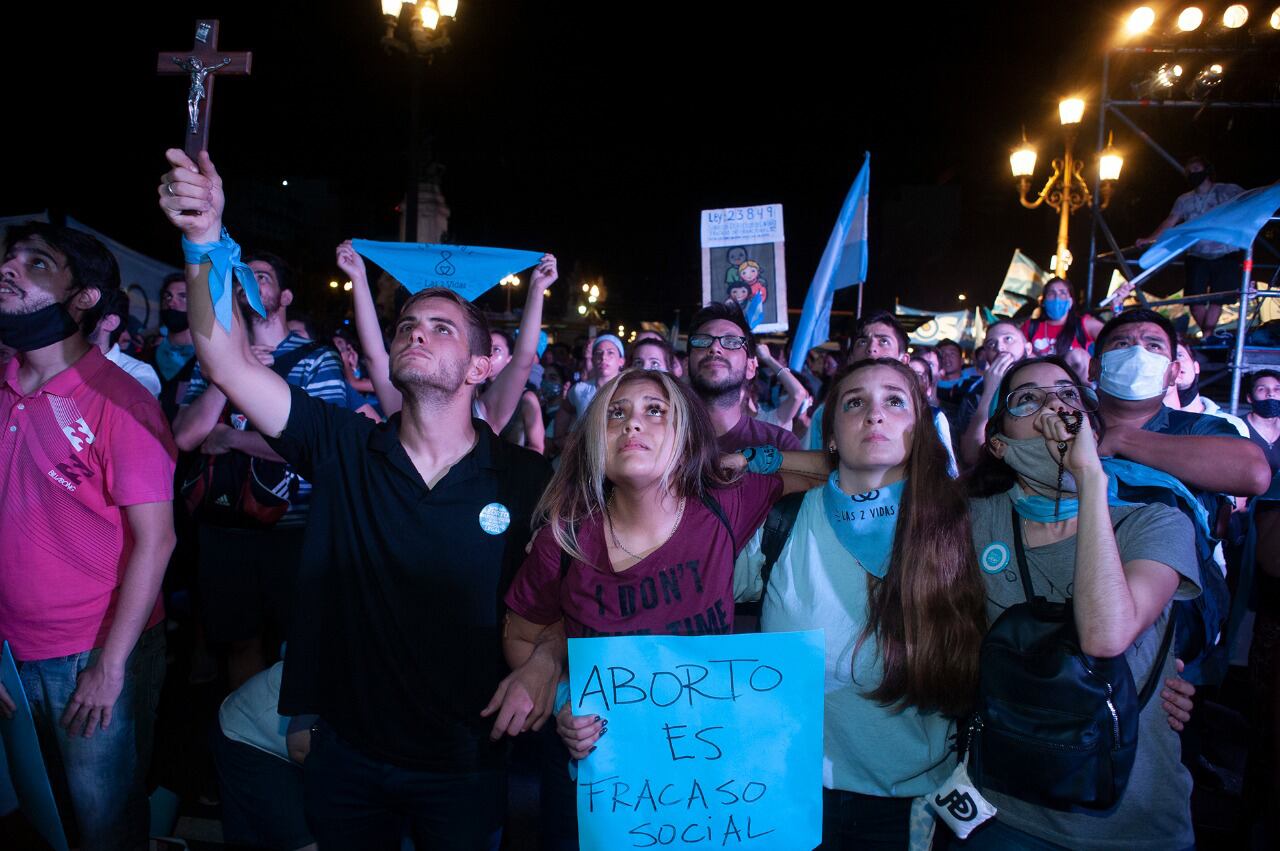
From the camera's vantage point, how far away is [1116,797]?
5.44ft

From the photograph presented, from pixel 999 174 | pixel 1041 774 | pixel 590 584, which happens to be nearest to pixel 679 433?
pixel 590 584

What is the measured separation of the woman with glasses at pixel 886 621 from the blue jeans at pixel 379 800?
110cm

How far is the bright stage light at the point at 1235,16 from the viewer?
883 centimetres

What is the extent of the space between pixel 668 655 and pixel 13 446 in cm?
243

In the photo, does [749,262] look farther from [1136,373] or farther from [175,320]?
[175,320]

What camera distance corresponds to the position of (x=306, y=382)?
3561 millimetres

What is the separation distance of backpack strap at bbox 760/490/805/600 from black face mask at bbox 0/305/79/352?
2.60 m

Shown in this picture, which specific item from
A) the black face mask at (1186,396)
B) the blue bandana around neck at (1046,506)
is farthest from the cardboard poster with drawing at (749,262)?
the blue bandana around neck at (1046,506)

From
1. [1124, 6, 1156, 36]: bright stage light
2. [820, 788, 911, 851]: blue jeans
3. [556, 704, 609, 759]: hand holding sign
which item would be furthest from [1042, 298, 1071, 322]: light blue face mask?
[556, 704, 609, 759]: hand holding sign

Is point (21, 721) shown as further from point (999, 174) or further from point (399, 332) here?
point (999, 174)

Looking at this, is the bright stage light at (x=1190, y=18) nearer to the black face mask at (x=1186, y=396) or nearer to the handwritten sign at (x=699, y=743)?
the black face mask at (x=1186, y=396)

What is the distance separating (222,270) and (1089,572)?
247 cm

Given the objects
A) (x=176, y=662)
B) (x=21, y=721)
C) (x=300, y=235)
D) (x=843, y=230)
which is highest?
(x=300, y=235)

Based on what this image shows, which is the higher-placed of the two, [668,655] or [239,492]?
[239,492]
